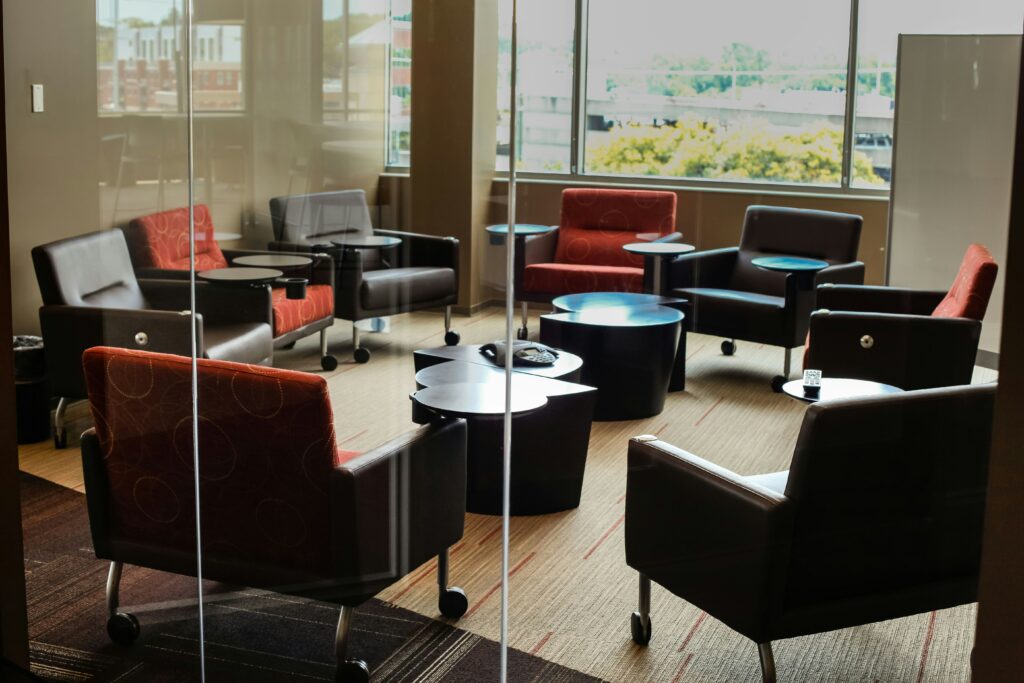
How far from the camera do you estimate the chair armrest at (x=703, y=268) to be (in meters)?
1.39

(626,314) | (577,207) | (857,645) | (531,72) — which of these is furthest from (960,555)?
(531,72)

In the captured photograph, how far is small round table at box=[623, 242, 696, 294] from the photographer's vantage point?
1.43m

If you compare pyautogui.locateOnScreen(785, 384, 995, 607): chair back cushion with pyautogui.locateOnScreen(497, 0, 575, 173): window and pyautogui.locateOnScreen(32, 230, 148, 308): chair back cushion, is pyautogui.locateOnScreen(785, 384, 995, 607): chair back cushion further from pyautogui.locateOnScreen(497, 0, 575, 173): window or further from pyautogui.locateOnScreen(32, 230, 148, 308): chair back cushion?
pyautogui.locateOnScreen(32, 230, 148, 308): chair back cushion

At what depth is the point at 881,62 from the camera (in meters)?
1.23

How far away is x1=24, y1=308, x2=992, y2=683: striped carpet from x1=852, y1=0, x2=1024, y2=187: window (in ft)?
0.86

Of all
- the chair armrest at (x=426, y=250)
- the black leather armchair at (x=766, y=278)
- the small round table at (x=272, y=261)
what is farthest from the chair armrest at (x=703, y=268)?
the small round table at (x=272, y=261)

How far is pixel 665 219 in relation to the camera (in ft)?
4.76

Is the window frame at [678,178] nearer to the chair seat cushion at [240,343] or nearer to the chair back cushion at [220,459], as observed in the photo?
the chair back cushion at [220,459]

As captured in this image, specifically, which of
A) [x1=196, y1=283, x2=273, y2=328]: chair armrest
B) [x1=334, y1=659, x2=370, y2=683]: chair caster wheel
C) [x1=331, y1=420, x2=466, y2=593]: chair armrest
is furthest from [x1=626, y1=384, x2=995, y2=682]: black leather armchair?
[x1=196, y1=283, x2=273, y2=328]: chair armrest

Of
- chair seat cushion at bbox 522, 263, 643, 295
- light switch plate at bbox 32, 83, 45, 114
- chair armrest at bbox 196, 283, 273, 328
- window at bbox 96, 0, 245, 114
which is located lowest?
chair armrest at bbox 196, 283, 273, 328

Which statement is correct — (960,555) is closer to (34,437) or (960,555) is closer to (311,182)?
(311,182)

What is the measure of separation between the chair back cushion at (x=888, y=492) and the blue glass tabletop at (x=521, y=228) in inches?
18.6

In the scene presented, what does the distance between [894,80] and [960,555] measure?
1.86 feet

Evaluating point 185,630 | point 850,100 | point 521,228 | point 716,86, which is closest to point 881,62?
point 850,100
